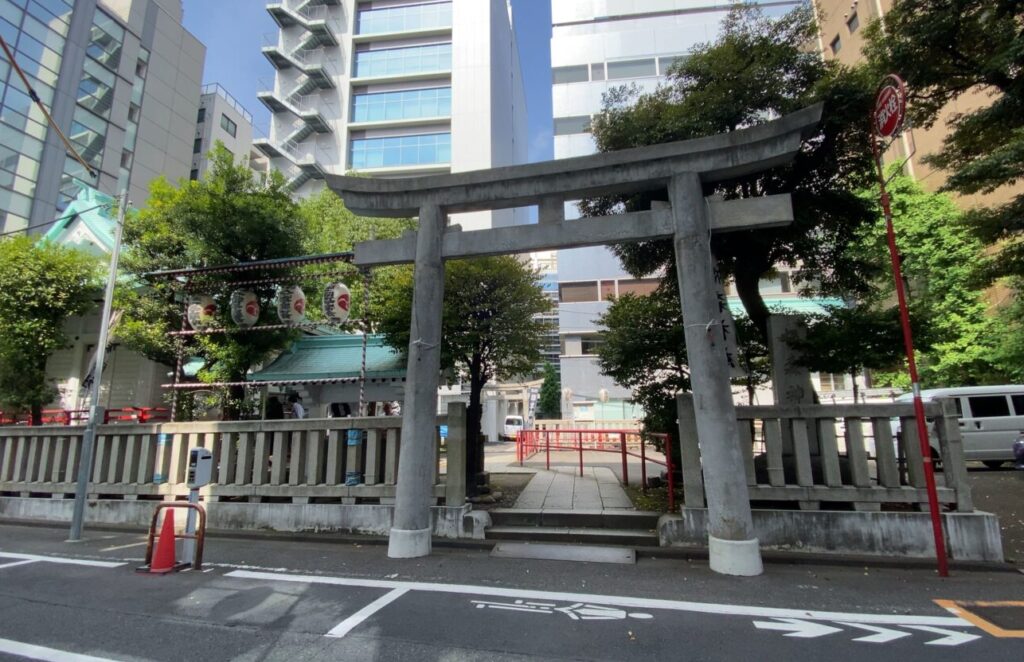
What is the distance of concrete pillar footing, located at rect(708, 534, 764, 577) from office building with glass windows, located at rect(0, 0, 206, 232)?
27.6 meters

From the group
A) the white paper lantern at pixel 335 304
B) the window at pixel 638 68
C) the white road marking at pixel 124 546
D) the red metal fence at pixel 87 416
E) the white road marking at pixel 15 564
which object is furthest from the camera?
the window at pixel 638 68

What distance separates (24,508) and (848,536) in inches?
586

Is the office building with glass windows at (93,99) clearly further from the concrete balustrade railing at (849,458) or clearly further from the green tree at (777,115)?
the concrete balustrade railing at (849,458)

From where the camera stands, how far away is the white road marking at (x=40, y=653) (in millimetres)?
3815

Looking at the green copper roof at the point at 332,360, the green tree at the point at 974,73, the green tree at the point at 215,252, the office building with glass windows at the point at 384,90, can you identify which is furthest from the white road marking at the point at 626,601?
the office building with glass windows at the point at 384,90

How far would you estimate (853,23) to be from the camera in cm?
3123

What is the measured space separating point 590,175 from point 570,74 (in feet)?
119

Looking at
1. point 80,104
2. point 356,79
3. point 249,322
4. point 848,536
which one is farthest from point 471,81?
point 848,536

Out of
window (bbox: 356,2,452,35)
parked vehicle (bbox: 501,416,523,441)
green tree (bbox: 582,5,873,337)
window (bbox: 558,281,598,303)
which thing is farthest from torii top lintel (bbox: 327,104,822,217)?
window (bbox: 356,2,452,35)

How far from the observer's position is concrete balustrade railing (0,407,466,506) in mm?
7672

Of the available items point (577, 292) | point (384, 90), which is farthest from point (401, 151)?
point (577, 292)

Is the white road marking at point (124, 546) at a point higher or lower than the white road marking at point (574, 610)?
lower

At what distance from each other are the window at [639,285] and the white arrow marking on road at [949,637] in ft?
89.0

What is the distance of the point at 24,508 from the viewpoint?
9.91 meters
